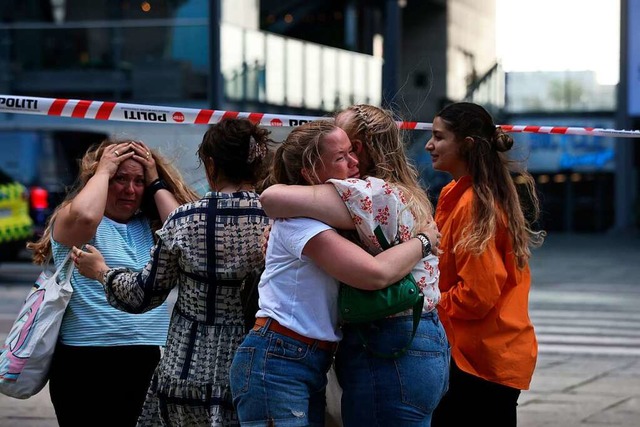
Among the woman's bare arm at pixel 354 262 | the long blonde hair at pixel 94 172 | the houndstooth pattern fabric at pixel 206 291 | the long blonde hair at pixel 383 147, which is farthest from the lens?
the long blonde hair at pixel 94 172

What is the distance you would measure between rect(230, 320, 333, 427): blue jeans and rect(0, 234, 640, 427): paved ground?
3.93 metres

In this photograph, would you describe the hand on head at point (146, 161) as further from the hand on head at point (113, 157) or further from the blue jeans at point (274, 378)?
the blue jeans at point (274, 378)

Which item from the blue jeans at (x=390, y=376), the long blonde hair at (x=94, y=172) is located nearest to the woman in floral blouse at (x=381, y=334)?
the blue jeans at (x=390, y=376)

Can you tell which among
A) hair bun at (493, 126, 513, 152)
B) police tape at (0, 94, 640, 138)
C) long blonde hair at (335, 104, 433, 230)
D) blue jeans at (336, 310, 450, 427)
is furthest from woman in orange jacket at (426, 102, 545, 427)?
blue jeans at (336, 310, 450, 427)

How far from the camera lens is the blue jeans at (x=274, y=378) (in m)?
3.41

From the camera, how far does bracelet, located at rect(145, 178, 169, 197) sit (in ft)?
14.8

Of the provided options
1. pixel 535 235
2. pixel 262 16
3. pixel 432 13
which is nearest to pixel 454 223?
pixel 535 235

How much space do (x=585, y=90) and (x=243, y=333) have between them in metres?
37.2

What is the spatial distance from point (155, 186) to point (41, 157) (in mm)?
16791

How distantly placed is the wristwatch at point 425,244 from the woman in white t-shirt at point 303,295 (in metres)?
0.02

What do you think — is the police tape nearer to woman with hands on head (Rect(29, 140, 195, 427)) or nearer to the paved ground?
woman with hands on head (Rect(29, 140, 195, 427))

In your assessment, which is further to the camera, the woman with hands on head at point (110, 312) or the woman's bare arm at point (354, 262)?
the woman with hands on head at point (110, 312)

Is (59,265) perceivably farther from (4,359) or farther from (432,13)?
(432,13)

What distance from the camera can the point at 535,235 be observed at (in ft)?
15.3
